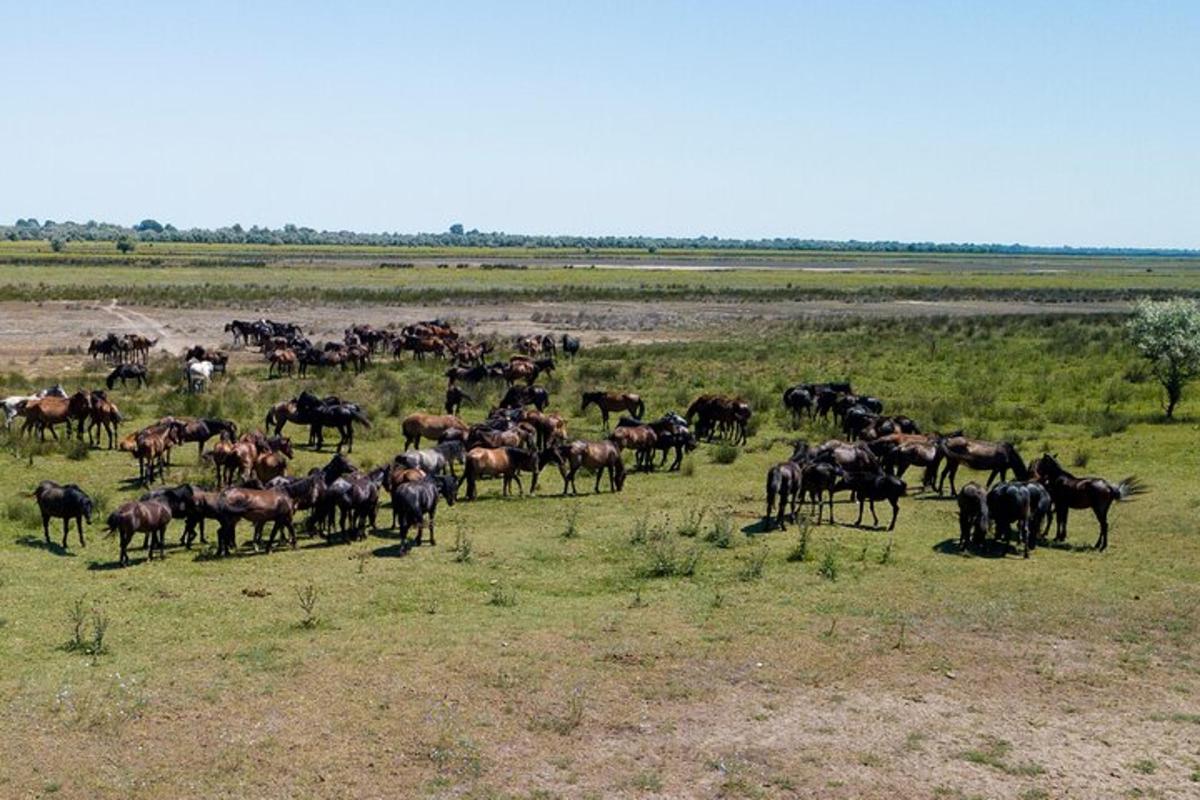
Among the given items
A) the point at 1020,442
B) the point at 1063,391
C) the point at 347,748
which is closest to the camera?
the point at 347,748

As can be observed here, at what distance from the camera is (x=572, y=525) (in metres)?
18.2

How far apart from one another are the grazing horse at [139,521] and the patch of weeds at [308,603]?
2845mm

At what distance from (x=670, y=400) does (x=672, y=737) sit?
24218 millimetres

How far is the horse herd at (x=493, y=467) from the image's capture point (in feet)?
55.5

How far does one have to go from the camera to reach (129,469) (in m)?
23.0

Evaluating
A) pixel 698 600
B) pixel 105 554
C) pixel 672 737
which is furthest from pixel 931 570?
pixel 105 554

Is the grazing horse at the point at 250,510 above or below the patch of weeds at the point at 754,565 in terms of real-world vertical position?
above

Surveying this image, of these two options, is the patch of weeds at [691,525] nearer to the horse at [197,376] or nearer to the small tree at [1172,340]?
the small tree at [1172,340]

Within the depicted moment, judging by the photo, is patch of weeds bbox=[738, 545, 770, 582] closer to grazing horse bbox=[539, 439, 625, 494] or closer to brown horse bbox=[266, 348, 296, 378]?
grazing horse bbox=[539, 439, 625, 494]

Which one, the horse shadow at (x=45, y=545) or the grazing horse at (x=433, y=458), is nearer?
the horse shadow at (x=45, y=545)

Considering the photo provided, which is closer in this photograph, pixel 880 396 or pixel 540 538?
pixel 540 538

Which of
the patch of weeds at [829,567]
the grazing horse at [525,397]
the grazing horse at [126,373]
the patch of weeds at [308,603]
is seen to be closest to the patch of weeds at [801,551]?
the patch of weeds at [829,567]

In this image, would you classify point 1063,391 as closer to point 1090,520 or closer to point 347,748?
point 1090,520

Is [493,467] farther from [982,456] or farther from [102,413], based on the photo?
[102,413]
